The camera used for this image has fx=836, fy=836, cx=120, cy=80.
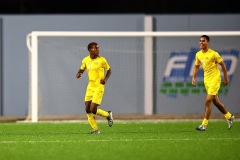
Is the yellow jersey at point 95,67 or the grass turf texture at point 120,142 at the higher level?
the yellow jersey at point 95,67

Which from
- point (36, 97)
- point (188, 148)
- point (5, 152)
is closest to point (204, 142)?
point (188, 148)

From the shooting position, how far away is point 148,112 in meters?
24.3

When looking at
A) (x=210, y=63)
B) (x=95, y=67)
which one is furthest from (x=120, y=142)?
(x=210, y=63)

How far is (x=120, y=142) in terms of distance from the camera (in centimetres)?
1474

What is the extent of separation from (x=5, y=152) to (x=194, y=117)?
36.7ft

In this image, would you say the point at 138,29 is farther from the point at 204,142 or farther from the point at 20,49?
the point at 204,142

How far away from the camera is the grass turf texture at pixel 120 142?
41.5 ft
